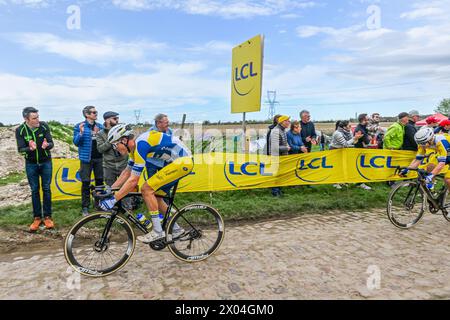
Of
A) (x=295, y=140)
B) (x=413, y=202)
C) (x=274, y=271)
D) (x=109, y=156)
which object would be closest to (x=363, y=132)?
(x=295, y=140)

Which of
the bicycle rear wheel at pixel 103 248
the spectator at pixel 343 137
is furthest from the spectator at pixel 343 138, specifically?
the bicycle rear wheel at pixel 103 248

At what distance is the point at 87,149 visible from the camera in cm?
710

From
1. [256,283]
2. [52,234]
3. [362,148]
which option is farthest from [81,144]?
[362,148]

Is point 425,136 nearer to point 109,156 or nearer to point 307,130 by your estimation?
point 307,130

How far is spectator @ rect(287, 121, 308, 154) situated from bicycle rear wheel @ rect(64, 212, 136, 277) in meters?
5.67

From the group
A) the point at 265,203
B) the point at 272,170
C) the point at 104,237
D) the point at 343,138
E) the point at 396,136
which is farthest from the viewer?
the point at 396,136

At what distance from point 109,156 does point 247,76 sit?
5.23 meters

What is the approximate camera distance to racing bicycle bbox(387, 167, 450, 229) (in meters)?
6.53

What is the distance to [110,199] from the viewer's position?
450cm

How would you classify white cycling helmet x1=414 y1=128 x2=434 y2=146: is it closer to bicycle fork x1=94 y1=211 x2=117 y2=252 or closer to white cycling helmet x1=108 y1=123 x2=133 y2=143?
white cycling helmet x1=108 y1=123 x2=133 y2=143

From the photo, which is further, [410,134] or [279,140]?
[410,134]

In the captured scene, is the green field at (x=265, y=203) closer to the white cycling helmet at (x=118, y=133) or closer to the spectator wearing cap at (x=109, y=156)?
the spectator wearing cap at (x=109, y=156)

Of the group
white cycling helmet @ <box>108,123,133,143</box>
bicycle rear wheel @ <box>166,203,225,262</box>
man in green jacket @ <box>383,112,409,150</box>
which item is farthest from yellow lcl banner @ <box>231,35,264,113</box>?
white cycling helmet @ <box>108,123,133,143</box>

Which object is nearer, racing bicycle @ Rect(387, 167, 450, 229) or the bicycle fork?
the bicycle fork
